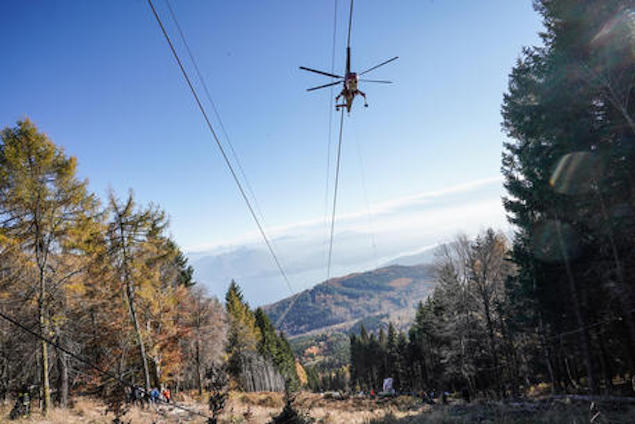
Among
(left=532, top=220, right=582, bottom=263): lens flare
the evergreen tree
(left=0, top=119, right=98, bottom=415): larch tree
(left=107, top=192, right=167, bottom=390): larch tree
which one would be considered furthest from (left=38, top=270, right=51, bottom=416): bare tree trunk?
(left=532, top=220, right=582, bottom=263): lens flare

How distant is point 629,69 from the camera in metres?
10.8

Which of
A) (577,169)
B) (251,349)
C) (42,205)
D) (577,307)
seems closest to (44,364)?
(42,205)

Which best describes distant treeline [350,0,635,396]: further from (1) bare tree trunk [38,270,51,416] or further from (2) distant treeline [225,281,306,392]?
(2) distant treeline [225,281,306,392]

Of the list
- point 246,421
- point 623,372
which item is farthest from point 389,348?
point 246,421

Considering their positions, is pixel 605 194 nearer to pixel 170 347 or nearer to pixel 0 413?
pixel 0 413

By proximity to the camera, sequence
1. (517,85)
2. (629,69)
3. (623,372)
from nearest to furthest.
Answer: (629,69) < (517,85) < (623,372)

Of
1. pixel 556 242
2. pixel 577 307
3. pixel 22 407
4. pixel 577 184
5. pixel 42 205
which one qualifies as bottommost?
pixel 577 307

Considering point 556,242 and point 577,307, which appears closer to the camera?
point 577,307

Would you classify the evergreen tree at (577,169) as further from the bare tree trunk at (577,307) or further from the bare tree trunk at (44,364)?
the bare tree trunk at (44,364)

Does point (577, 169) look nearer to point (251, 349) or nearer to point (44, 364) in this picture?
point (44, 364)

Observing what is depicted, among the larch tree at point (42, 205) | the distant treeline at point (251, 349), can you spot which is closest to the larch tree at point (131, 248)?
the larch tree at point (42, 205)

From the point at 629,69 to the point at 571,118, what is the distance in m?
2.38

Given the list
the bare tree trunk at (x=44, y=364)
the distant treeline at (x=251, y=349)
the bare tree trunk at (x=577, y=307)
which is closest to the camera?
the bare tree trunk at (x=44, y=364)

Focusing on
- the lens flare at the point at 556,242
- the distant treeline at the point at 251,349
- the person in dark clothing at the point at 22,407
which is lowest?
the distant treeline at the point at 251,349
